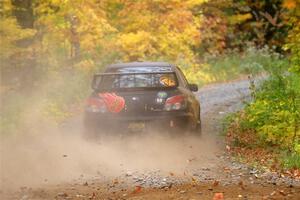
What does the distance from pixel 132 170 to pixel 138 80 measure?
7.58 feet

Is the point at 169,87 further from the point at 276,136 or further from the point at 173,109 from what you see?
the point at 276,136

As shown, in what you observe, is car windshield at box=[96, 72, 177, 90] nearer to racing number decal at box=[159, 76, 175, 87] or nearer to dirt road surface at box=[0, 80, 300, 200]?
racing number decal at box=[159, 76, 175, 87]

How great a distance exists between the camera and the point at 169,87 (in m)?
11.4

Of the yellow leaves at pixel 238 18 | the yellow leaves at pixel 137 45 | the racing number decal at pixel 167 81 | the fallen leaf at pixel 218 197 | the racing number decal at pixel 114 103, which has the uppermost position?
the yellow leaves at pixel 238 18

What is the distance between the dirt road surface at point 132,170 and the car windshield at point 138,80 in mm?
1012

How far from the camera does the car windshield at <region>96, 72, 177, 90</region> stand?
11.6 meters

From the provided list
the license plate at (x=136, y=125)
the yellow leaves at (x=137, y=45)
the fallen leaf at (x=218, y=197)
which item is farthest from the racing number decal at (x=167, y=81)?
the yellow leaves at (x=137, y=45)

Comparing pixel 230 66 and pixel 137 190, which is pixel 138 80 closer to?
pixel 137 190

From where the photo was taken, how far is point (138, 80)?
11789 mm

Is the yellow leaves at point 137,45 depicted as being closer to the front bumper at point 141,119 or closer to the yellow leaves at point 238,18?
the yellow leaves at point 238,18

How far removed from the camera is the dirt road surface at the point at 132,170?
847 cm

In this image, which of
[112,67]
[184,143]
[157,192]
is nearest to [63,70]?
[112,67]

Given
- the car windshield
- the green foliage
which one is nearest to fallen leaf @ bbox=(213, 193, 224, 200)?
the car windshield

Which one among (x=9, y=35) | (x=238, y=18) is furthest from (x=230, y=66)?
(x=9, y=35)
